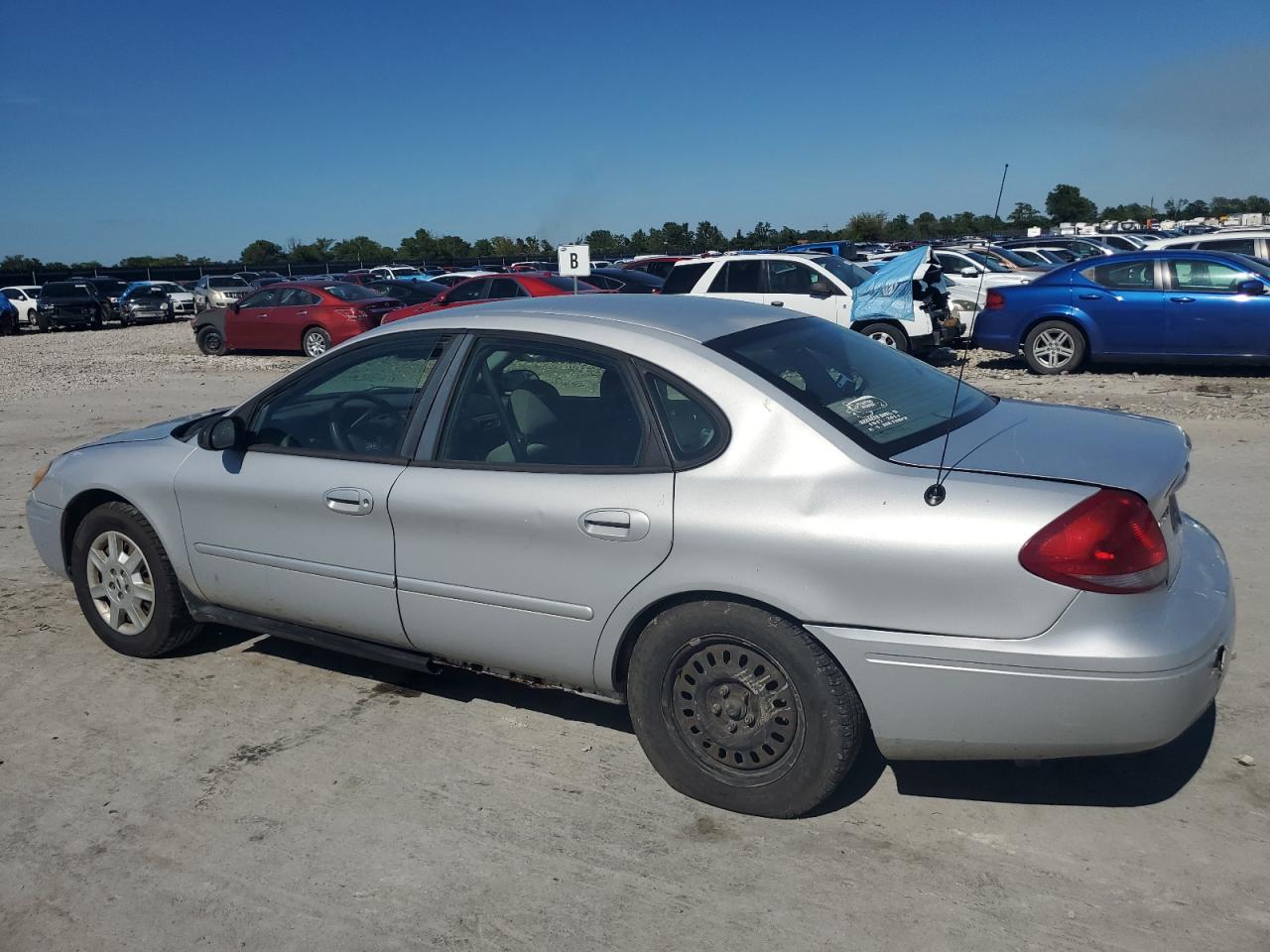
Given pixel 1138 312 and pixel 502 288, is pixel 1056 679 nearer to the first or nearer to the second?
pixel 1138 312

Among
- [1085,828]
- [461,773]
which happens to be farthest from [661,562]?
[1085,828]

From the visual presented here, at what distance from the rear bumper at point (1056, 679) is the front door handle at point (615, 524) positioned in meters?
0.63

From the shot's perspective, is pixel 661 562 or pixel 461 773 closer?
pixel 661 562

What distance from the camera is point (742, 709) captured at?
3.41 metres

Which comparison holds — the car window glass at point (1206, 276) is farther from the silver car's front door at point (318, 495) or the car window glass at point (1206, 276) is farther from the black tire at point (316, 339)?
the black tire at point (316, 339)

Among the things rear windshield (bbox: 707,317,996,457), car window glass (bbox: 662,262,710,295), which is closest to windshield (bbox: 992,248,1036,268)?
car window glass (bbox: 662,262,710,295)

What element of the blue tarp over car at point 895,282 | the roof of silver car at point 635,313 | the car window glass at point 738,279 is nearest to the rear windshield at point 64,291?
the car window glass at point 738,279

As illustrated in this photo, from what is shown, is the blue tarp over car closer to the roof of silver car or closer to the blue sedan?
the roof of silver car

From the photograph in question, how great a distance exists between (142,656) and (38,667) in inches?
18.5

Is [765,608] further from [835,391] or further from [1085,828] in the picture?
[1085,828]

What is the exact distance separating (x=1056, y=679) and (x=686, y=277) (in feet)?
45.8

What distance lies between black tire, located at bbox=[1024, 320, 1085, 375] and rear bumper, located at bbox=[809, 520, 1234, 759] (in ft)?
36.0

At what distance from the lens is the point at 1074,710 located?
3.01 meters

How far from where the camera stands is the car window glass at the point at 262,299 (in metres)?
21.7
